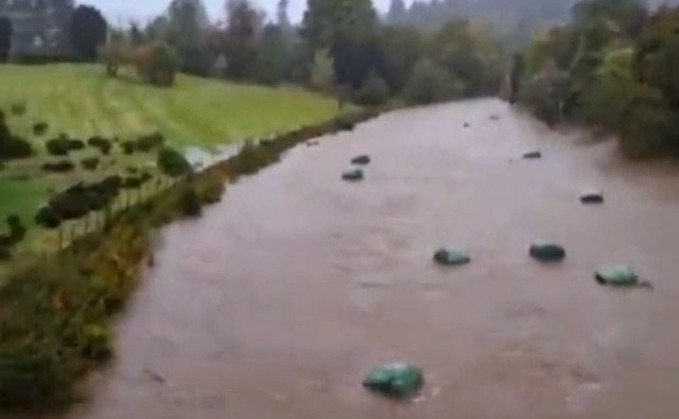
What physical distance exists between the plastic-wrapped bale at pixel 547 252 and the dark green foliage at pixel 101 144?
1912 cm

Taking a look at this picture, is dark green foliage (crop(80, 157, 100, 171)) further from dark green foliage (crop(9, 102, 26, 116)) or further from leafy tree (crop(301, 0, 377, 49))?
leafy tree (crop(301, 0, 377, 49))

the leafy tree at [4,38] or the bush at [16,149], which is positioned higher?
the leafy tree at [4,38]

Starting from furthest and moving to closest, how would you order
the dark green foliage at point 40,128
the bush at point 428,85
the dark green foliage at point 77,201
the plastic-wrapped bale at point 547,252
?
the bush at point 428,85, the dark green foliage at point 40,128, the dark green foliage at point 77,201, the plastic-wrapped bale at point 547,252

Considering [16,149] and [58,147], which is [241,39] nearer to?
[58,147]

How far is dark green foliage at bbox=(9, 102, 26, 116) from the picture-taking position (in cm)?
4609

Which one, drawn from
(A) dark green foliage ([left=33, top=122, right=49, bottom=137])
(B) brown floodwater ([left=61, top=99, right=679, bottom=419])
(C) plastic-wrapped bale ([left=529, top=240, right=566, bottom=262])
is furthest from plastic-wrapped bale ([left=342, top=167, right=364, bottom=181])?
(C) plastic-wrapped bale ([left=529, top=240, right=566, bottom=262])

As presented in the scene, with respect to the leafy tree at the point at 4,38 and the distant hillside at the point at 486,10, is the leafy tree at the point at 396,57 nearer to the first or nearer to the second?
the leafy tree at the point at 4,38

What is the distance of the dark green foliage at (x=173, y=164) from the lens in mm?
37812

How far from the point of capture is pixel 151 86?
61.9 m

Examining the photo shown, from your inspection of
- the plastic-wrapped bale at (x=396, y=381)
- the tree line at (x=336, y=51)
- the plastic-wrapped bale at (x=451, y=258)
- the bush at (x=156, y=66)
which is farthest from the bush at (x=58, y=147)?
the tree line at (x=336, y=51)

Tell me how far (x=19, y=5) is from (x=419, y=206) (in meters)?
62.0

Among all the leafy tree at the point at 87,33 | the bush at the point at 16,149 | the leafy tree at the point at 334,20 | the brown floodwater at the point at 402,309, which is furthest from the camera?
the leafy tree at the point at 334,20

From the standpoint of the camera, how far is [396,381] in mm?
17297

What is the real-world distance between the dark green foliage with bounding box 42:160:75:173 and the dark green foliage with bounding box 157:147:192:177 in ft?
9.87
